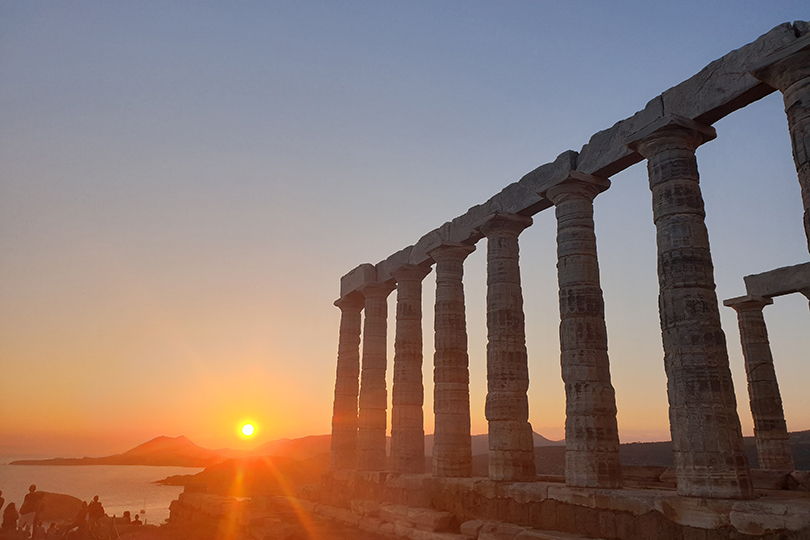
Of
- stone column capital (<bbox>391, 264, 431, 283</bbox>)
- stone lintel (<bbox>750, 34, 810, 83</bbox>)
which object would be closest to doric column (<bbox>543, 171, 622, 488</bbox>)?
stone lintel (<bbox>750, 34, 810, 83</bbox>)

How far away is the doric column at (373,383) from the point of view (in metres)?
22.5

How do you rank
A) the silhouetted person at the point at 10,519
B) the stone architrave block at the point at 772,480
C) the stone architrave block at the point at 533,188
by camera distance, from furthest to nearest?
the silhouetted person at the point at 10,519
the stone architrave block at the point at 533,188
the stone architrave block at the point at 772,480

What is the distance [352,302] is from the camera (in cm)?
2616

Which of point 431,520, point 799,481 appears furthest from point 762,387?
point 431,520

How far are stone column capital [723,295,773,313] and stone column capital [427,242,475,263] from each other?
37.0 feet

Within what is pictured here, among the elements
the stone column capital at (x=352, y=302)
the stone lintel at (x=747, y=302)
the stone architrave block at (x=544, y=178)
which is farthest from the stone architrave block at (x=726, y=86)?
the stone column capital at (x=352, y=302)

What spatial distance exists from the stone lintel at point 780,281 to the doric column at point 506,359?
10.6 meters

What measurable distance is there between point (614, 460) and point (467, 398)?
6504 mm

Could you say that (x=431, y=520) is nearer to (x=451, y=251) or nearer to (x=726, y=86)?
(x=451, y=251)

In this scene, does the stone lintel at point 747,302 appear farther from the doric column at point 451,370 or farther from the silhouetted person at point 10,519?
the silhouetted person at point 10,519

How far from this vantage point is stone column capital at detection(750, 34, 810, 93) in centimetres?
1020

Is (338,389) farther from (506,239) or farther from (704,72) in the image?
(704,72)

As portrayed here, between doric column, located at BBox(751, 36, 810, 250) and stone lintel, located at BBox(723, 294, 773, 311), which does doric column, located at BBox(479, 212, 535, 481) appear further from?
stone lintel, located at BBox(723, 294, 773, 311)

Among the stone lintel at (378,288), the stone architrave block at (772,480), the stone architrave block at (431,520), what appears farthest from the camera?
the stone lintel at (378,288)
